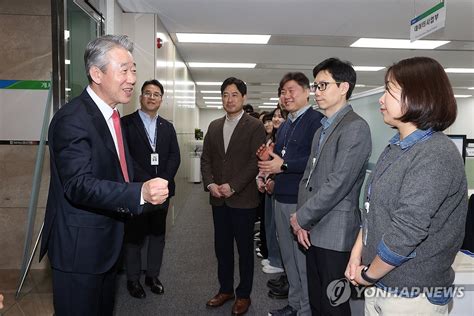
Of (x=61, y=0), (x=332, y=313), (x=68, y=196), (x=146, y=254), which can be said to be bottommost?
(x=146, y=254)

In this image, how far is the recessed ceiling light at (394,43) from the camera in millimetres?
5559

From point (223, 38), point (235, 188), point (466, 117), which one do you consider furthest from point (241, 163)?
point (466, 117)

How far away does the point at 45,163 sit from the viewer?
3207 mm

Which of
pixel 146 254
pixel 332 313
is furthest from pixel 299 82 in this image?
pixel 146 254

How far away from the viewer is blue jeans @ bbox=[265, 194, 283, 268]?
12.0ft

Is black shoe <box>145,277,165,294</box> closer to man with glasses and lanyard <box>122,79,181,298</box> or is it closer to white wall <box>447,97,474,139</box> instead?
man with glasses and lanyard <box>122,79,181,298</box>

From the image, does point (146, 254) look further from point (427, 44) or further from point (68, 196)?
point (427, 44)

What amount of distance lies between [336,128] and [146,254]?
214cm

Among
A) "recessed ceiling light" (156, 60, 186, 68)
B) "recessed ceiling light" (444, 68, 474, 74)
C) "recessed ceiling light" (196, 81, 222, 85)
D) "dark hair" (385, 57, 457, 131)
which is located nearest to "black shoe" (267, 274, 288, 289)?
"dark hair" (385, 57, 457, 131)

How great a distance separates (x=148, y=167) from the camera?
3.04 metres

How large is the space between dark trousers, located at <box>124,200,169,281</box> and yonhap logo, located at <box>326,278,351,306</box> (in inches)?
64.3

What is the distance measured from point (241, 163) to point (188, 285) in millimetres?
1304

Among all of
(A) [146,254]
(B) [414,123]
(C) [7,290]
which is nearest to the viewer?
(B) [414,123]

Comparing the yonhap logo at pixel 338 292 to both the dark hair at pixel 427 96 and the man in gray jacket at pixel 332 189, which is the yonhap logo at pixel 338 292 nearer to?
the man in gray jacket at pixel 332 189
